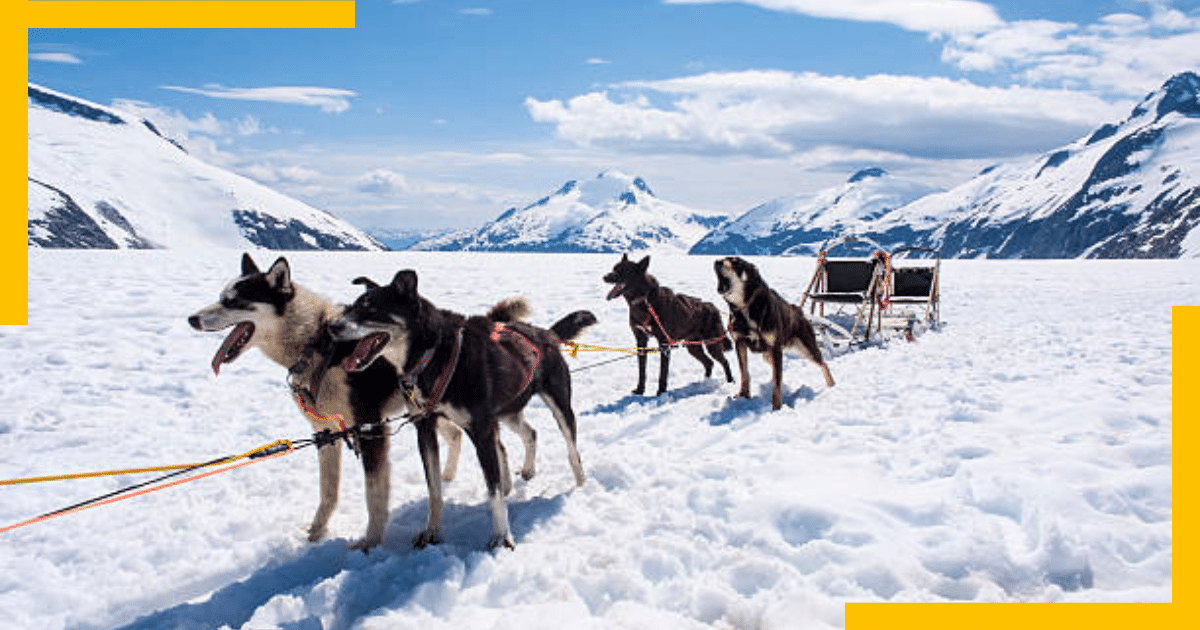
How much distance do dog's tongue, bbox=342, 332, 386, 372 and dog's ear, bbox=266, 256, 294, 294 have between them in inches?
26.7

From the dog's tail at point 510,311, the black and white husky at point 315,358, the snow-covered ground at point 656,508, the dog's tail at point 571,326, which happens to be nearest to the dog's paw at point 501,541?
the snow-covered ground at point 656,508

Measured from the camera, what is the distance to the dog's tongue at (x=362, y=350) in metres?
4.97

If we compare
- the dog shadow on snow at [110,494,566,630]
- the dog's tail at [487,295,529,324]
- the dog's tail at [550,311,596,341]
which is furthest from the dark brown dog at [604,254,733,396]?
the dog shadow on snow at [110,494,566,630]

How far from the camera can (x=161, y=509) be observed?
6555 mm

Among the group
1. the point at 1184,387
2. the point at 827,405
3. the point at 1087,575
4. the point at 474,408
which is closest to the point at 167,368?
the point at 474,408

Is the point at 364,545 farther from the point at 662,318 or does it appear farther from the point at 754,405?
the point at 662,318

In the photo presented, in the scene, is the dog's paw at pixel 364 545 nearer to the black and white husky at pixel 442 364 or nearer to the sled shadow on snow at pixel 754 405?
the black and white husky at pixel 442 364

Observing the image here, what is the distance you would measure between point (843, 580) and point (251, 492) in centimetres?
522

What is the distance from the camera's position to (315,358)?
17.6 ft

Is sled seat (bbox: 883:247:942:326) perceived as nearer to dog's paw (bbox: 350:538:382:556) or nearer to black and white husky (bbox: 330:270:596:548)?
black and white husky (bbox: 330:270:596:548)

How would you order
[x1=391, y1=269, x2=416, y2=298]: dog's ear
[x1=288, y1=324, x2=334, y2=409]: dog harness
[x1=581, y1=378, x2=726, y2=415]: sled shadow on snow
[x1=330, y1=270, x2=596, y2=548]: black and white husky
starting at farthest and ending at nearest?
[x1=581, y1=378, x2=726, y2=415]: sled shadow on snow < [x1=288, y1=324, x2=334, y2=409]: dog harness < [x1=330, y1=270, x2=596, y2=548]: black and white husky < [x1=391, y1=269, x2=416, y2=298]: dog's ear

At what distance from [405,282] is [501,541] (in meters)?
1.97

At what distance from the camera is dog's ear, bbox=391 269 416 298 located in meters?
4.80

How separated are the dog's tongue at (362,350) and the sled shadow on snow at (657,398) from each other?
540 centimetres
